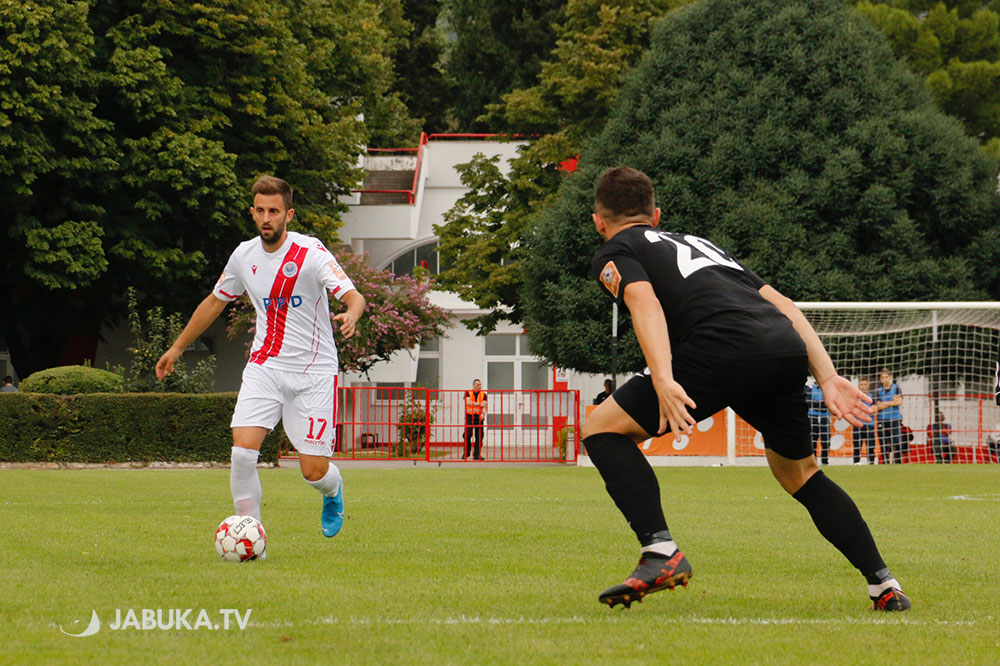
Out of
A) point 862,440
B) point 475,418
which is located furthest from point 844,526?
point 475,418

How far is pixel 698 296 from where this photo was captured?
5.69 meters

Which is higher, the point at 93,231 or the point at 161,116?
the point at 161,116

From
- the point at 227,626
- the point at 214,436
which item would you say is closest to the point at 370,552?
the point at 227,626

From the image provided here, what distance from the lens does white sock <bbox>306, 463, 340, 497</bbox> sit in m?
8.63

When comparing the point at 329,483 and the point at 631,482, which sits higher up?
the point at 631,482

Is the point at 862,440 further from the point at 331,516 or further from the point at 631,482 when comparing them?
the point at 631,482

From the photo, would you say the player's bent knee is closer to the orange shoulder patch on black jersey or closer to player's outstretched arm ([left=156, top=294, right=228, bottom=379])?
player's outstretched arm ([left=156, top=294, right=228, bottom=379])

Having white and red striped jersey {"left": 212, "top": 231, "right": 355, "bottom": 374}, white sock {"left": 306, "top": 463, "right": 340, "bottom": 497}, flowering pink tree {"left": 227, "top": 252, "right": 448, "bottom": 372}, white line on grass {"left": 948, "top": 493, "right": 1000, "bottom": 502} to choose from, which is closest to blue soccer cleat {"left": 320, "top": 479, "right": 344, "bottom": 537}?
white sock {"left": 306, "top": 463, "right": 340, "bottom": 497}

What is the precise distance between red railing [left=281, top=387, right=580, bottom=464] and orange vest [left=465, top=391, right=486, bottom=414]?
26cm

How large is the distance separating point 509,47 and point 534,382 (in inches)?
748

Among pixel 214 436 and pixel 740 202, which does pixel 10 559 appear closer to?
pixel 214 436

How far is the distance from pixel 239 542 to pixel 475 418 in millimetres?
23305

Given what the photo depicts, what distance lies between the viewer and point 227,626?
5.10 meters

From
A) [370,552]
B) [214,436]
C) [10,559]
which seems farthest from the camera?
[214,436]
